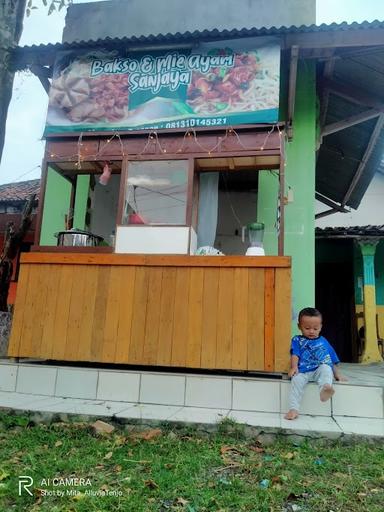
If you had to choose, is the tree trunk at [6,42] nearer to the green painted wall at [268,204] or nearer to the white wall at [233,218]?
the green painted wall at [268,204]

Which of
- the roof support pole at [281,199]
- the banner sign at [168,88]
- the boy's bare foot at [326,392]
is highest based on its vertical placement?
the banner sign at [168,88]

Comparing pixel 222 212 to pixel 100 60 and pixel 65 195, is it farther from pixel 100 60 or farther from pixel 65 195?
pixel 100 60

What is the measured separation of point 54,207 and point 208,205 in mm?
2580

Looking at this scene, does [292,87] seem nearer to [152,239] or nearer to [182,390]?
[152,239]

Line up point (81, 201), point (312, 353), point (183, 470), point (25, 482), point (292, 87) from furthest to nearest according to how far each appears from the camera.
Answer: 1. point (81, 201)
2. point (292, 87)
3. point (312, 353)
4. point (183, 470)
5. point (25, 482)

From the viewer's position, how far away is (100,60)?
5613 millimetres

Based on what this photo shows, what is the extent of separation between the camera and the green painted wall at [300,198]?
18.7 feet

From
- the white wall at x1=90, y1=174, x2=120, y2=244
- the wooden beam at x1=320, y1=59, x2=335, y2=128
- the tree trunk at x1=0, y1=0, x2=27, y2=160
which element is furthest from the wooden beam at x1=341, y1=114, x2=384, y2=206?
the tree trunk at x1=0, y1=0, x2=27, y2=160

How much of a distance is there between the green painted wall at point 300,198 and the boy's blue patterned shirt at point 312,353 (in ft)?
4.84

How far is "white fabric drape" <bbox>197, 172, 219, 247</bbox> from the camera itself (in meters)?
5.77

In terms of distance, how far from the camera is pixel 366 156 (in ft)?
28.1

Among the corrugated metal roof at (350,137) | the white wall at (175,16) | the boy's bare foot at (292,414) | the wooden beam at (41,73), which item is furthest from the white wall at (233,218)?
the boy's bare foot at (292,414)

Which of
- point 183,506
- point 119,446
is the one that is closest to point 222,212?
point 119,446

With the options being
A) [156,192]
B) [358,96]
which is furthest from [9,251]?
[358,96]
